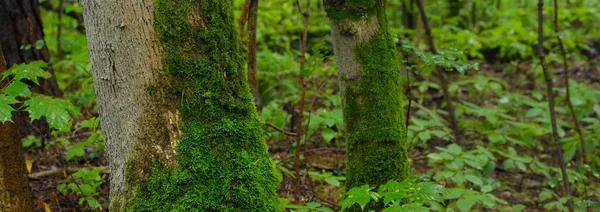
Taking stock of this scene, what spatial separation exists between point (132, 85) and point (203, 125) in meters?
0.32

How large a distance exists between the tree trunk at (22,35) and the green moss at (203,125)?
2.66m

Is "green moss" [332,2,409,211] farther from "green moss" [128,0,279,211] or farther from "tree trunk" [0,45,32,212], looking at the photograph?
"tree trunk" [0,45,32,212]

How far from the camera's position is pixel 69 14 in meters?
6.94

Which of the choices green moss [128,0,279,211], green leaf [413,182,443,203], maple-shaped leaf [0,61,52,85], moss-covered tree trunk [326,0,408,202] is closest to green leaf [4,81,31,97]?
maple-shaped leaf [0,61,52,85]

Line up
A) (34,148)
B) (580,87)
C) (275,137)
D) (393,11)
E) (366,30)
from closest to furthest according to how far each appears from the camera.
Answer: (366,30) < (34,148) < (275,137) < (580,87) < (393,11)

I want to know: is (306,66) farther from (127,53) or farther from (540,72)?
(540,72)

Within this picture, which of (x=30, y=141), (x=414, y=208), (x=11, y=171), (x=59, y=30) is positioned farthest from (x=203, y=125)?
(x=59, y=30)

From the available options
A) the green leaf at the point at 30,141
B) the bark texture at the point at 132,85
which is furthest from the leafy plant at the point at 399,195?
the green leaf at the point at 30,141

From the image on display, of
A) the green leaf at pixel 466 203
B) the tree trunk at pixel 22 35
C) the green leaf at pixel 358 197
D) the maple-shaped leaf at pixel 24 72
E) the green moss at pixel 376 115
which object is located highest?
the tree trunk at pixel 22 35

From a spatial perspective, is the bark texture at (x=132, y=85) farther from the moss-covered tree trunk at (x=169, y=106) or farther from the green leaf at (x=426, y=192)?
the green leaf at (x=426, y=192)

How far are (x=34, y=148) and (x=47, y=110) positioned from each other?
2150 mm

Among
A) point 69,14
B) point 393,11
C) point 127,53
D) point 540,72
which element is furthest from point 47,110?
point 393,11

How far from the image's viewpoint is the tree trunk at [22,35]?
4324 mm

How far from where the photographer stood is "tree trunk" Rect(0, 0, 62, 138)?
432 centimetres
